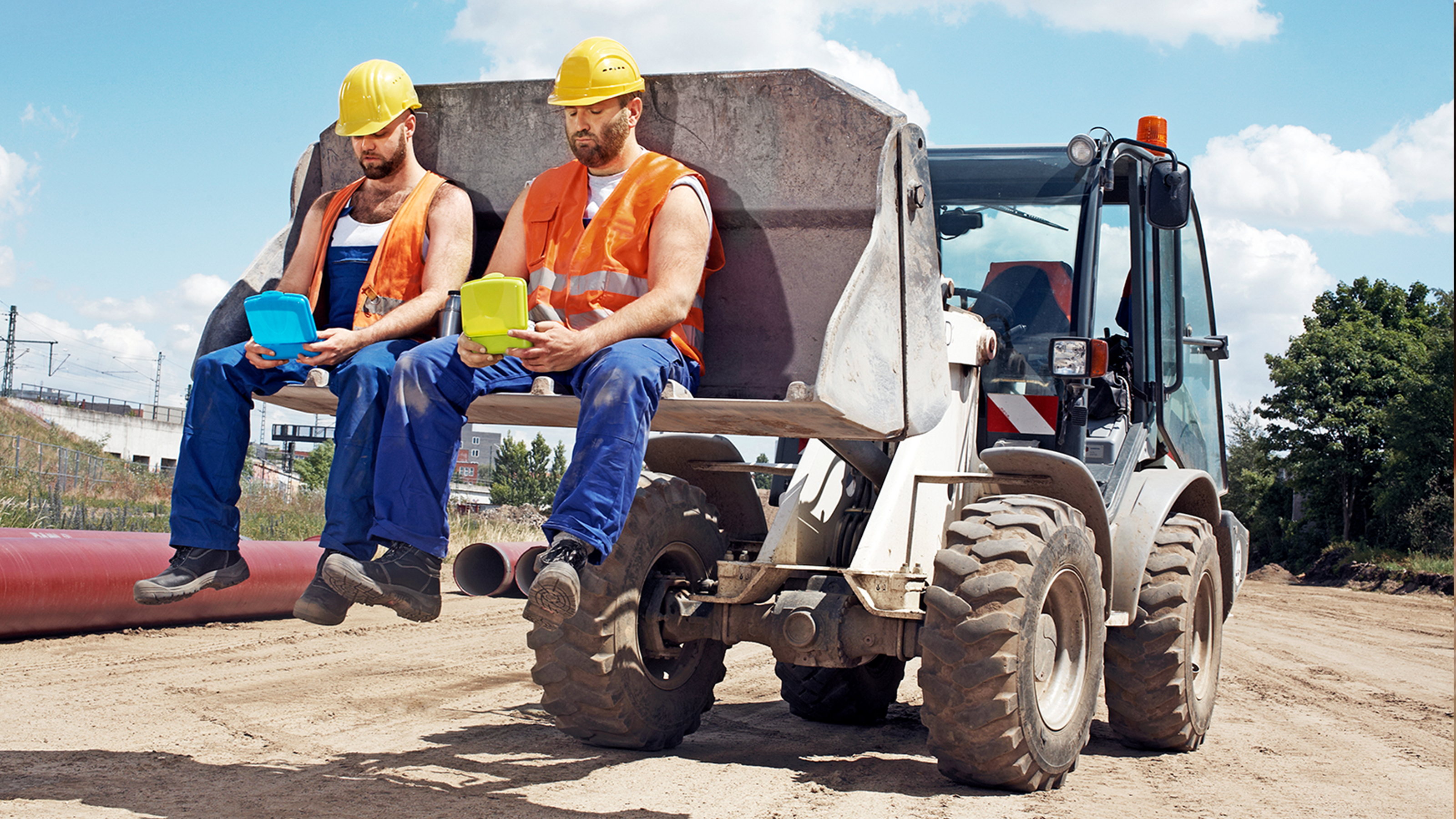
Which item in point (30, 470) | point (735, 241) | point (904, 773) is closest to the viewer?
point (735, 241)

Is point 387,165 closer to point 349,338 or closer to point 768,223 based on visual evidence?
point 349,338

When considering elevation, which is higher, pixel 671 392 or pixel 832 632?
pixel 671 392

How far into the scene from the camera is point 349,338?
4.31 m

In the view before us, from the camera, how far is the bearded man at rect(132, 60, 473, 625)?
13.5 feet

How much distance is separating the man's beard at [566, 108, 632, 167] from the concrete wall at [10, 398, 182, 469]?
190 feet

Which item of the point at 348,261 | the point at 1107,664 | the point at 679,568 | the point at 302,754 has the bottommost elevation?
the point at 302,754

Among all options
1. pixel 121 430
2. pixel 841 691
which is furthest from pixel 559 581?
pixel 121 430

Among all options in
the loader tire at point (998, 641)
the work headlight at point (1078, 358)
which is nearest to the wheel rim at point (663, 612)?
the loader tire at point (998, 641)

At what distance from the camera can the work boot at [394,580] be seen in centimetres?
378

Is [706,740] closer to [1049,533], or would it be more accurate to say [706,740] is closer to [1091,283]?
[1049,533]

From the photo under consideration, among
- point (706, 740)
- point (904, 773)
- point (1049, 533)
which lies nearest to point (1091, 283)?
point (1049, 533)

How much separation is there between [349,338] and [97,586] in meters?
6.92

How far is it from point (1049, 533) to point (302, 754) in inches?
133

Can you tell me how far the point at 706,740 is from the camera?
6.26m
